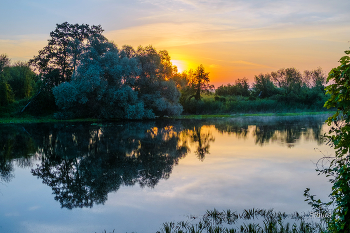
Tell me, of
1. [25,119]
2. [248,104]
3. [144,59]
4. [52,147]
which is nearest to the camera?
[52,147]

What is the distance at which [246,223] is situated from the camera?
6066 millimetres

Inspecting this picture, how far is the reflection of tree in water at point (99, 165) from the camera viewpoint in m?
8.72

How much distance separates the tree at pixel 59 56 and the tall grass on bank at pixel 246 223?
121 feet

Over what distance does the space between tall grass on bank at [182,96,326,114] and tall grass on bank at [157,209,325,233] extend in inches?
1602

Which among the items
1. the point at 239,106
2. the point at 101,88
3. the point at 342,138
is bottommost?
the point at 239,106

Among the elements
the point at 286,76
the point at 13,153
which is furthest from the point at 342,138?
the point at 286,76

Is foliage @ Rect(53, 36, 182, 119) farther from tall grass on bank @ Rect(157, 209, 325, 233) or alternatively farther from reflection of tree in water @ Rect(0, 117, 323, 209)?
tall grass on bank @ Rect(157, 209, 325, 233)

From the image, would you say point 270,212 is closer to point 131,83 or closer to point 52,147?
point 52,147

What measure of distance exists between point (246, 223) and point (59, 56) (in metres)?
39.2

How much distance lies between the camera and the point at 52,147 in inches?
658

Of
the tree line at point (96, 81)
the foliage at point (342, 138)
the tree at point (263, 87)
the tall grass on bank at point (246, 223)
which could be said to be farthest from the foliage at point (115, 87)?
the foliage at point (342, 138)

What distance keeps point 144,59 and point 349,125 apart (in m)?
36.7

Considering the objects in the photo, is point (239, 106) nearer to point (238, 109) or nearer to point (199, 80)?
point (238, 109)

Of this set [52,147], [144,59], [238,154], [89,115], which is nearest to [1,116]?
[89,115]
